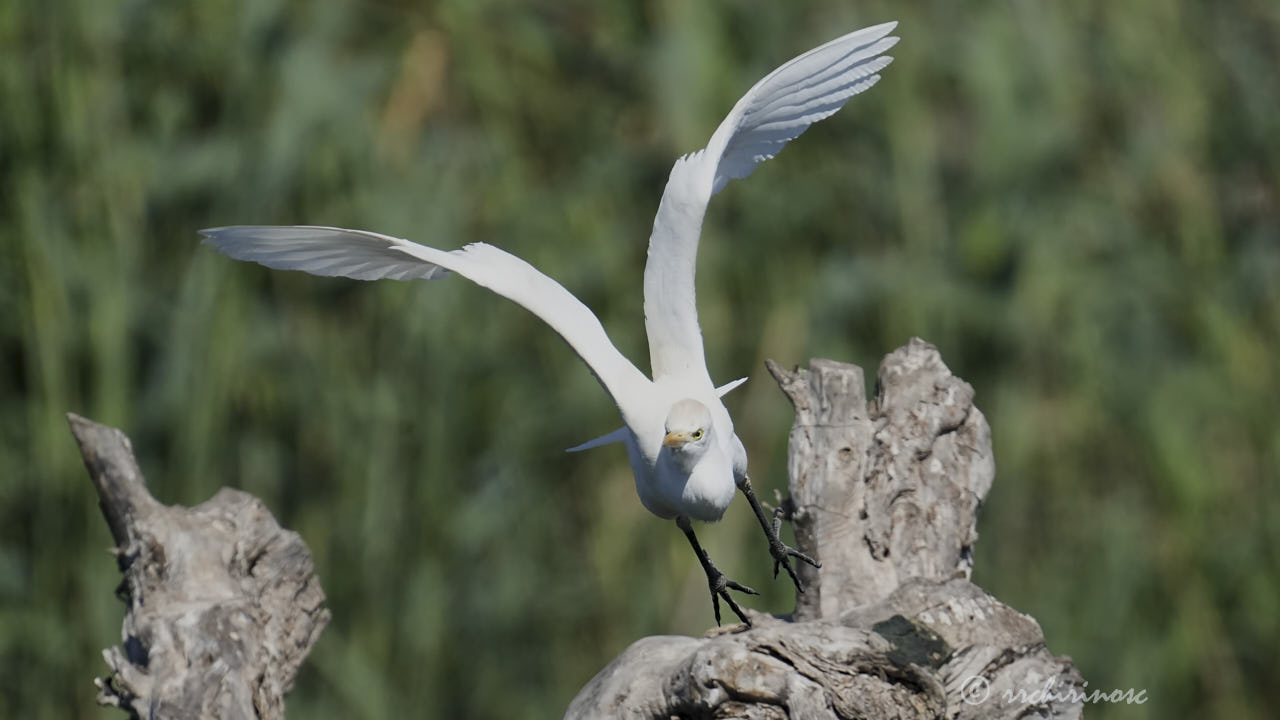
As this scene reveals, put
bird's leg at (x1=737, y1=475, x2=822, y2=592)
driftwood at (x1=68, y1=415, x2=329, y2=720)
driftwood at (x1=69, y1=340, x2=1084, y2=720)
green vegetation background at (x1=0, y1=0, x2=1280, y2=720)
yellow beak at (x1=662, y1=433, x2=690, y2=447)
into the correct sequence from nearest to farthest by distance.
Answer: yellow beak at (x1=662, y1=433, x2=690, y2=447), driftwood at (x1=69, y1=340, x2=1084, y2=720), driftwood at (x1=68, y1=415, x2=329, y2=720), bird's leg at (x1=737, y1=475, x2=822, y2=592), green vegetation background at (x1=0, y1=0, x2=1280, y2=720)

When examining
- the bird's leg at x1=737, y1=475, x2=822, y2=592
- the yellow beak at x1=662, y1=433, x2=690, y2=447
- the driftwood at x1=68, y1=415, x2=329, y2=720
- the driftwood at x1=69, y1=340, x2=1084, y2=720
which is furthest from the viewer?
the bird's leg at x1=737, y1=475, x2=822, y2=592

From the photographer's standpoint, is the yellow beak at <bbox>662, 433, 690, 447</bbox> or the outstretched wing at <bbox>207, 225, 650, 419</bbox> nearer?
the yellow beak at <bbox>662, 433, 690, 447</bbox>

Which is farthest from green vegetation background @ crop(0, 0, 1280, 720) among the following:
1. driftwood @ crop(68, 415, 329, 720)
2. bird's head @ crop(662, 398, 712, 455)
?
bird's head @ crop(662, 398, 712, 455)

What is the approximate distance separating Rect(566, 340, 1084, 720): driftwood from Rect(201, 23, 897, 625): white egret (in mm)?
131

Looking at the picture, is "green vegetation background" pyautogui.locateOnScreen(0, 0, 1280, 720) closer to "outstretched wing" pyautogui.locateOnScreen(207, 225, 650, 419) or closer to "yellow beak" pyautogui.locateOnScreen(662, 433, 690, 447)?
"outstretched wing" pyautogui.locateOnScreen(207, 225, 650, 419)

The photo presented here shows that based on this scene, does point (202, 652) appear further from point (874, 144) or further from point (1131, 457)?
point (1131, 457)

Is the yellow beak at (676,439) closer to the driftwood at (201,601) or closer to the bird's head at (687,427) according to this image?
the bird's head at (687,427)

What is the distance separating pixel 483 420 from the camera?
430 centimetres

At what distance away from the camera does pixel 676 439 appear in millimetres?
1854

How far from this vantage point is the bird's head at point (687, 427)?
6.10 ft

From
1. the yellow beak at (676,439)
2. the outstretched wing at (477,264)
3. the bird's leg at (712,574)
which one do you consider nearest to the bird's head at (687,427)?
the yellow beak at (676,439)

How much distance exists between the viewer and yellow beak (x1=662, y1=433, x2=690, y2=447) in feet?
6.09

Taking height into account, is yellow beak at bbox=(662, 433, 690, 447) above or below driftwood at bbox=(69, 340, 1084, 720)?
above

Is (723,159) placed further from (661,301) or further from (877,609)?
(877,609)
